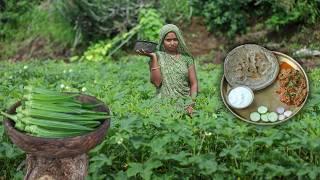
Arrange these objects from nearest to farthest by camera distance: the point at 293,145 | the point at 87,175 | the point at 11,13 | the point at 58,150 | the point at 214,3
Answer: the point at 58,150, the point at 293,145, the point at 87,175, the point at 214,3, the point at 11,13

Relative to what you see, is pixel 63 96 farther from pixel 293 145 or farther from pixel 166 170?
pixel 293 145

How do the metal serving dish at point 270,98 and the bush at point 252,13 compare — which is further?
the bush at point 252,13

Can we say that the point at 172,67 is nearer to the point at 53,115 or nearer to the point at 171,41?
the point at 171,41

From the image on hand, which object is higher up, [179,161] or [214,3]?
[214,3]

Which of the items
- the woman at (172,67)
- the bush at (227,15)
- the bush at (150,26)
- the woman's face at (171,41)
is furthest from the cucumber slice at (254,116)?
the bush at (150,26)

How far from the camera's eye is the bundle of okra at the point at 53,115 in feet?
13.8

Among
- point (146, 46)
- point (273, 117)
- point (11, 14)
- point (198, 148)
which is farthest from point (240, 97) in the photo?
point (11, 14)

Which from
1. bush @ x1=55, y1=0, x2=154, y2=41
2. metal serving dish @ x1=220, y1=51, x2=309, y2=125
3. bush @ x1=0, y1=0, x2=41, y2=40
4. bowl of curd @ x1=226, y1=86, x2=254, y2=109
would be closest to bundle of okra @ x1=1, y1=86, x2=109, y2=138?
bowl of curd @ x1=226, y1=86, x2=254, y2=109

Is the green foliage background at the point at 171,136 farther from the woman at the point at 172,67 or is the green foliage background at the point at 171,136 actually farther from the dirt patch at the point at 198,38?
the dirt patch at the point at 198,38

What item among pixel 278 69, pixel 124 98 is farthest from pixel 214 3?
pixel 278 69

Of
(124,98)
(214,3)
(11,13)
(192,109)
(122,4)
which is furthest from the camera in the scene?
(11,13)

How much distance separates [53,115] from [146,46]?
153 centimetres

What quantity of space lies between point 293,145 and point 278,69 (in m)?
0.60

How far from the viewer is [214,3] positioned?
11711 millimetres
